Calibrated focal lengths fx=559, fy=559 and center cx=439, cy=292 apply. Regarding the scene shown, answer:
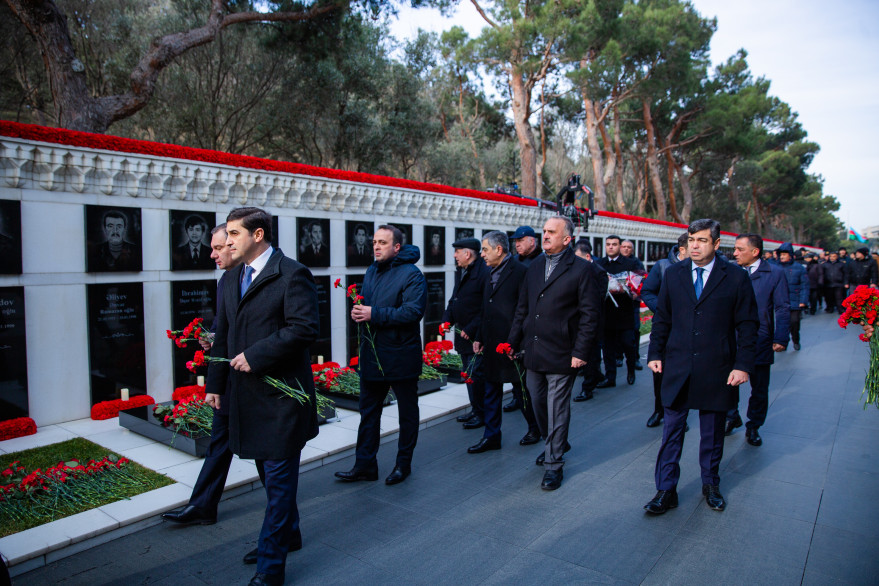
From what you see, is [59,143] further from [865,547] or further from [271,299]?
[865,547]

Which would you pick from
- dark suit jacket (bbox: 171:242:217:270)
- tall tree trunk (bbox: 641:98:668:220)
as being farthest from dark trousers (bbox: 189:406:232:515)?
tall tree trunk (bbox: 641:98:668:220)

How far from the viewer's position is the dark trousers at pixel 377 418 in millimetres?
4137

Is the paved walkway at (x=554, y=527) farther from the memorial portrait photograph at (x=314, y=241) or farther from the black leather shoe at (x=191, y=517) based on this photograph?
the memorial portrait photograph at (x=314, y=241)

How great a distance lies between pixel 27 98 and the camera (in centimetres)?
1484

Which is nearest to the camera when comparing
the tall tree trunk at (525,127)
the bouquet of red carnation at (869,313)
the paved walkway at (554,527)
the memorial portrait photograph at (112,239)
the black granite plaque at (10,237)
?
the paved walkway at (554,527)

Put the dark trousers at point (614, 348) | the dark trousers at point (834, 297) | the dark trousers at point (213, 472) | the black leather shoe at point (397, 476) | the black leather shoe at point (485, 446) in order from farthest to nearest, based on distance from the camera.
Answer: the dark trousers at point (834, 297)
the dark trousers at point (614, 348)
the black leather shoe at point (485, 446)
the black leather shoe at point (397, 476)
the dark trousers at point (213, 472)

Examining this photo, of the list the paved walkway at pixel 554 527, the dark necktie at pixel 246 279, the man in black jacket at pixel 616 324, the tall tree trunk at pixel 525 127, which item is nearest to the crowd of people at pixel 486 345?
the dark necktie at pixel 246 279

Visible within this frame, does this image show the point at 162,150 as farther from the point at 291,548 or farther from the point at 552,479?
the point at 552,479

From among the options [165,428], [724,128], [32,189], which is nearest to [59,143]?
[32,189]

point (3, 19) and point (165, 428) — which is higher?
point (3, 19)

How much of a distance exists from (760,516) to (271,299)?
3.30 meters

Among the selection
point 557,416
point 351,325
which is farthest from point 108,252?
point 557,416

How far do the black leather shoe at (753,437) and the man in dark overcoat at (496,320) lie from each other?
2174 mm

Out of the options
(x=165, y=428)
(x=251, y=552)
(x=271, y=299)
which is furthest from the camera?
(x=165, y=428)
